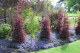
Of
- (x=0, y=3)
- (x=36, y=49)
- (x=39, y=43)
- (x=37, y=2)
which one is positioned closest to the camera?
(x=36, y=49)

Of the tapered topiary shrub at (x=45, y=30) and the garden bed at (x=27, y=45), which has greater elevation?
the tapered topiary shrub at (x=45, y=30)

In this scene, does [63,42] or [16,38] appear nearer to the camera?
[16,38]

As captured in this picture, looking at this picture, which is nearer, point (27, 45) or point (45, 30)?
point (27, 45)

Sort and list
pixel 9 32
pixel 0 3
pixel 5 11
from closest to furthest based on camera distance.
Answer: pixel 9 32 → pixel 0 3 → pixel 5 11

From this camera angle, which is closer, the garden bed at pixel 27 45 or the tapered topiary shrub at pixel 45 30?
the garden bed at pixel 27 45

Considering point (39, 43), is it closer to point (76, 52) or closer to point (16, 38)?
point (16, 38)

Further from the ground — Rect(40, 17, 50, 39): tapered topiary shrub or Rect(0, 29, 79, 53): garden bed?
Rect(40, 17, 50, 39): tapered topiary shrub

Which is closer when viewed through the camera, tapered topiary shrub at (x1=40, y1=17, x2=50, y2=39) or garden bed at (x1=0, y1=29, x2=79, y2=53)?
garden bed at (x1=0, y1=29, x2=79, y2=53)

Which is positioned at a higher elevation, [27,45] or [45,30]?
[45,30]

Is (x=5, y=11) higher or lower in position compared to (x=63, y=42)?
higher

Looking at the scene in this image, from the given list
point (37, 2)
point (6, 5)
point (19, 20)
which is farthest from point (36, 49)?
point (37, 2)

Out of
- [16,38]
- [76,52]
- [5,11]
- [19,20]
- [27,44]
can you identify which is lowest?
[76,52]

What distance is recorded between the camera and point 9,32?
6.18m

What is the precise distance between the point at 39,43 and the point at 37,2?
5700mm
